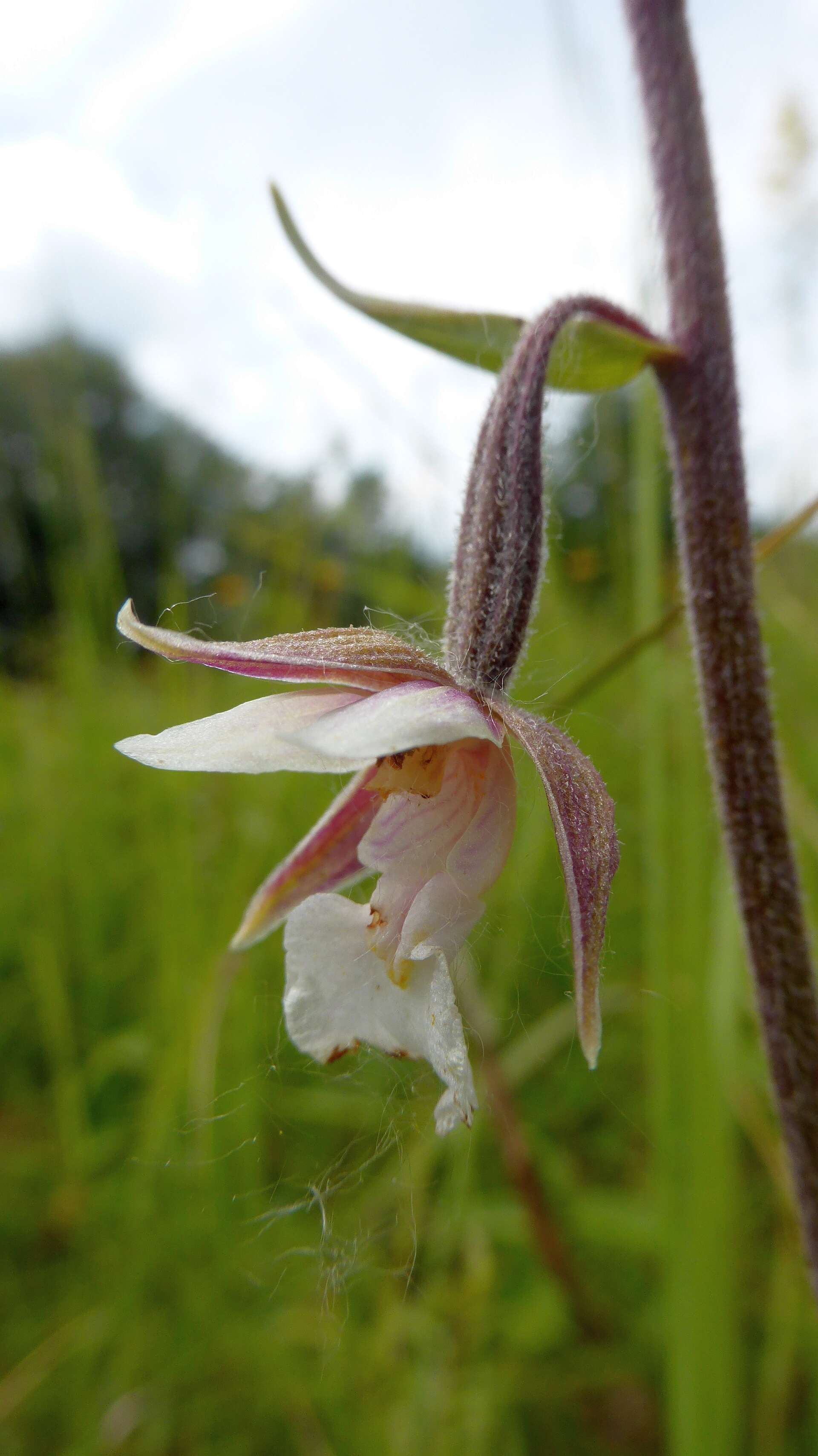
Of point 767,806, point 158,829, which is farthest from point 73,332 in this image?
point 767,806

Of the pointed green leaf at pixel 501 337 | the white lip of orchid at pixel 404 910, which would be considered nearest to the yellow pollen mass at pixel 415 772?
the white lip of orchid at pixel 404 910

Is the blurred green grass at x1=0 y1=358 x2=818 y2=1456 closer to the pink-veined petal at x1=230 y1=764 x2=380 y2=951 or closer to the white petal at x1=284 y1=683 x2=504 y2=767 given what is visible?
the pink-veined petal at x1=230 y1=764 x2=380 y2=951

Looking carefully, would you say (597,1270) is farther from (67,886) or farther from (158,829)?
(67,886)

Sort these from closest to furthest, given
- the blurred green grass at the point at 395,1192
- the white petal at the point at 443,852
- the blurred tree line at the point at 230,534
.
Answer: the white petal at the point at 443,852 → the blurred green grass at the point at 395,1192 → the blurred tree line at the point at 230,534

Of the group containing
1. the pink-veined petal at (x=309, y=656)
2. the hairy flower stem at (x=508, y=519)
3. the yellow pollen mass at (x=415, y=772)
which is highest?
the hairy flower stem at (x=508, y=519)

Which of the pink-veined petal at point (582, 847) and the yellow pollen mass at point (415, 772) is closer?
the pink-veined petal at point (582, 847)

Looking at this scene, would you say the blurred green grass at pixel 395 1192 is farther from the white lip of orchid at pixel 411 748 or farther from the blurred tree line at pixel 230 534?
the blurred tree line at pixel 230 534

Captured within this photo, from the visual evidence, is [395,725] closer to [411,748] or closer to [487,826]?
[411,748]
